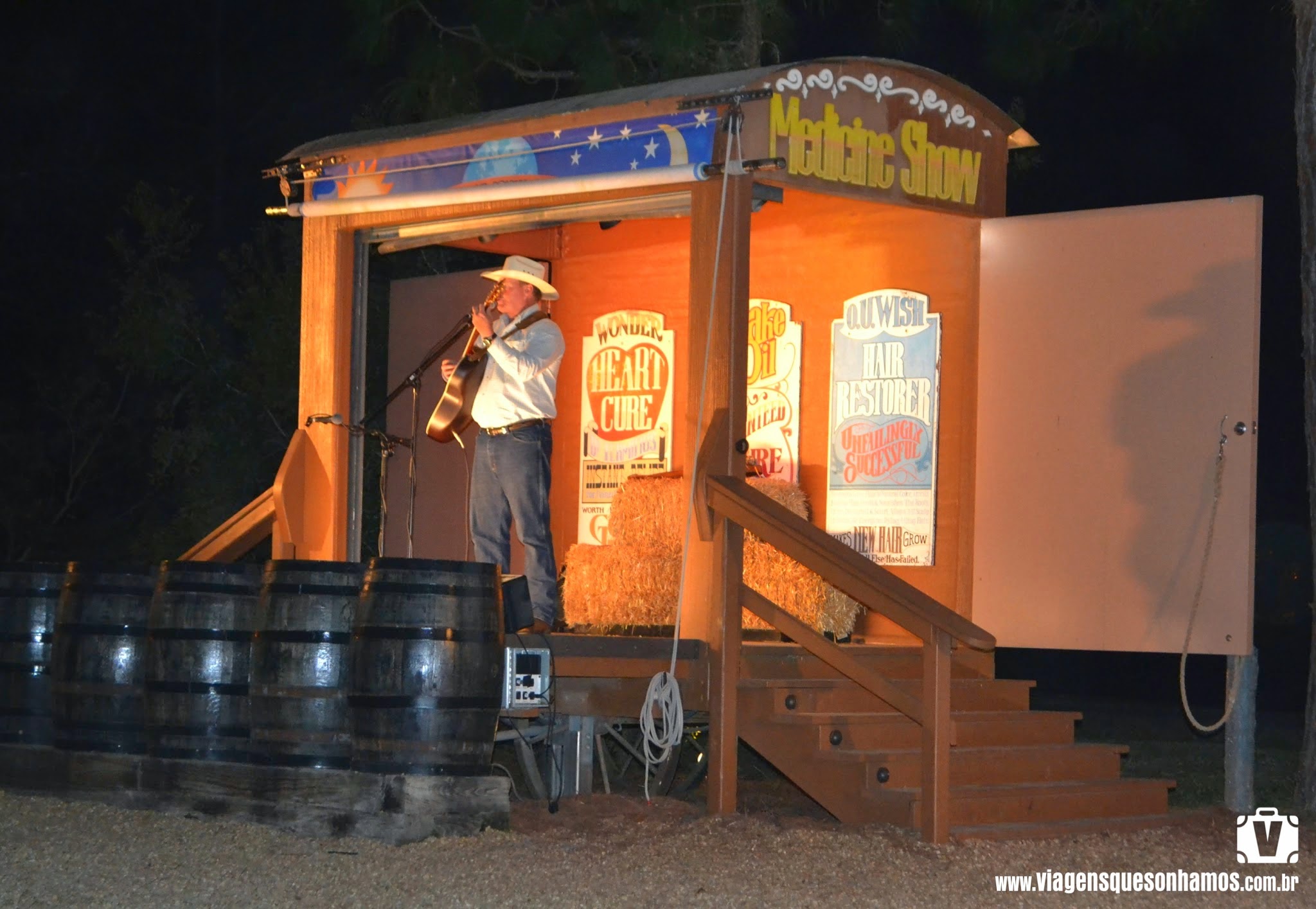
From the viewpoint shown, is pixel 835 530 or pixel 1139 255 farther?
pixel 835 530

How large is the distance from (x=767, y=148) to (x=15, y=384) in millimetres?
14101

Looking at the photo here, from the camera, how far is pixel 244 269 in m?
13.1

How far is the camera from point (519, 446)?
6906mm

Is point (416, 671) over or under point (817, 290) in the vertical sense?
under

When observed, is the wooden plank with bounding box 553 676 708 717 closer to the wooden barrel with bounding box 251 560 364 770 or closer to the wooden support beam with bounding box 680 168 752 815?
the wooden support beam with bounding box 680 168 752 815

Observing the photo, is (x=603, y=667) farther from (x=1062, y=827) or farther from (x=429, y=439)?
(x=429, y=439)

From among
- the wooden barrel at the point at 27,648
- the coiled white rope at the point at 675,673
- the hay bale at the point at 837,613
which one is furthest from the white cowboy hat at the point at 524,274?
the wooden barrel at the point at 27,648

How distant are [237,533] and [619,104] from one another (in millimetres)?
2706

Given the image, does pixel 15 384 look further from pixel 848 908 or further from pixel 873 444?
pixel 848 908

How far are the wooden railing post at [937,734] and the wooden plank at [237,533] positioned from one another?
3364 millimetres

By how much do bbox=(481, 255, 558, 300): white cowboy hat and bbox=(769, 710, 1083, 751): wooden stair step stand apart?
2.29m

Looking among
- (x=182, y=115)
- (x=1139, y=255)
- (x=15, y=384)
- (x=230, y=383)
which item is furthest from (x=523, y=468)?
(x=182, y=115)

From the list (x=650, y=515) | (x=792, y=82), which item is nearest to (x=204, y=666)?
(x=650, y=515)

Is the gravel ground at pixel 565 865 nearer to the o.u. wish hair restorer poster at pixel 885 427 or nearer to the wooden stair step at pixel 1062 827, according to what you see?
the wooden stair step at pixel 1062 827
